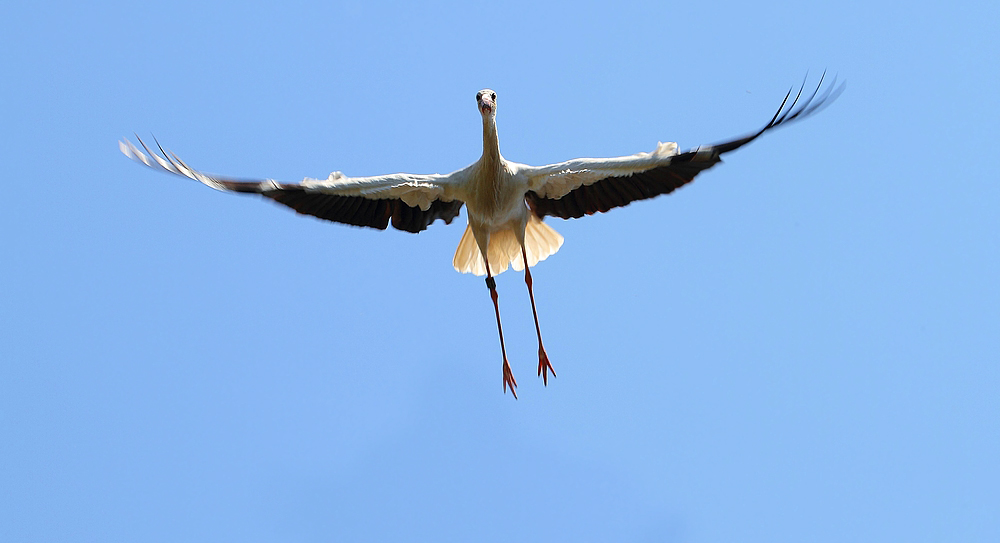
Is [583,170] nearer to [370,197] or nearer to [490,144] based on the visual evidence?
[490,144]

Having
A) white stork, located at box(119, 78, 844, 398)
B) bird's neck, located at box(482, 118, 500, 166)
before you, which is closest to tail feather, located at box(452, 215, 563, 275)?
white stork, located at box(119, 78, 844, 398)

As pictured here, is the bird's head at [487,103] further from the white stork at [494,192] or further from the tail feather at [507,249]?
the tail feather at [507,249]

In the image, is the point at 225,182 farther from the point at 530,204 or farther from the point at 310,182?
the point at 530,204

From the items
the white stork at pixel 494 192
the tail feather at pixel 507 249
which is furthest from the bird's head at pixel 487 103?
the tail feather at pixel 507 249

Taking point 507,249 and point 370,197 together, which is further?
point 507,249

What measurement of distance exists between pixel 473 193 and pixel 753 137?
7.40 feet

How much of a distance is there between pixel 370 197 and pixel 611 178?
70.0 inches

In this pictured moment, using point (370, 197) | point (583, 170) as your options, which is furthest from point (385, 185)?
point (583, 170)

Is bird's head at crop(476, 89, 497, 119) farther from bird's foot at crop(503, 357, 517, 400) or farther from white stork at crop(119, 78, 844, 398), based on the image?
bird's foot at crop(503, 357, 517, 400)

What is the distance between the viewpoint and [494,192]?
26.0 feet

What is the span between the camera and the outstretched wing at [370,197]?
7523mm

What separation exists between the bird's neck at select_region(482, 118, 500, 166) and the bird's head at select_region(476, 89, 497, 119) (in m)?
0.05

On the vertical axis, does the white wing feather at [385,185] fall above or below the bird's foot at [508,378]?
above

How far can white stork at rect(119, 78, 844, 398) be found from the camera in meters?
7.46
